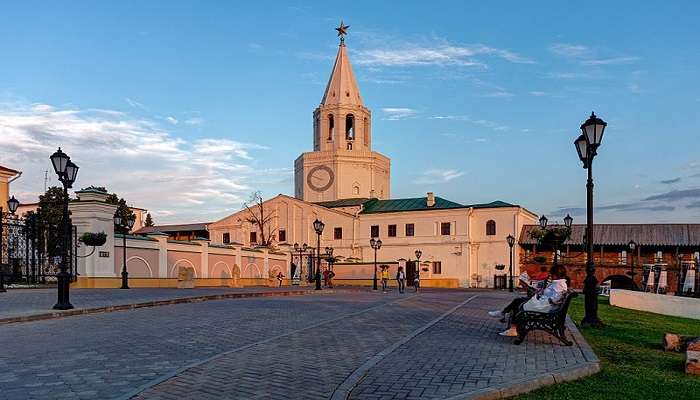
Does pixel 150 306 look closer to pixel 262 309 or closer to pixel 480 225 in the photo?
pixel 262 309

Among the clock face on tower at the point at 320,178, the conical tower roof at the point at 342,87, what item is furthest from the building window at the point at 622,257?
the conical tower roof at the point at 342,87

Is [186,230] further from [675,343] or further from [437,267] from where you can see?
[675,343]

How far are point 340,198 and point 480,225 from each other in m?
17.8

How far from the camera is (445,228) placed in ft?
217

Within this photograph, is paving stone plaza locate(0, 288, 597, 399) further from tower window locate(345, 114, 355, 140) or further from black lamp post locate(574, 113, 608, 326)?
tower window locate(345, 114, 355, 140)

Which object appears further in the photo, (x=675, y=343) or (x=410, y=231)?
(x=410, y=231)

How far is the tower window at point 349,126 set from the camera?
7512 cm

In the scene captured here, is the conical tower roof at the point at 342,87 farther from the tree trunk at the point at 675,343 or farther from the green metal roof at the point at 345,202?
the tree trunk at the point at 675,343

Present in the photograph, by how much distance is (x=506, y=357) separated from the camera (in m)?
8.77

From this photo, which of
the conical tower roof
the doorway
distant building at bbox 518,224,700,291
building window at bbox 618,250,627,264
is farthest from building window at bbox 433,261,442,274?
the conical tower roof

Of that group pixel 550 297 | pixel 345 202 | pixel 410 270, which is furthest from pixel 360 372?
pixel 345 202

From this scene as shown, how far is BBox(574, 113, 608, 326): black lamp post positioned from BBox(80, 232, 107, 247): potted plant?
1894 centimetres

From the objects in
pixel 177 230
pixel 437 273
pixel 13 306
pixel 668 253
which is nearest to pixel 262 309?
pixel 13 306

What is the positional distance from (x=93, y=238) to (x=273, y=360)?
1922 cm
